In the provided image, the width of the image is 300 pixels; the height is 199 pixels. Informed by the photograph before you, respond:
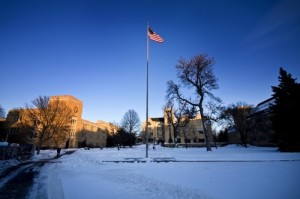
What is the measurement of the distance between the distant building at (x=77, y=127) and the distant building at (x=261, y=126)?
61.4 meters

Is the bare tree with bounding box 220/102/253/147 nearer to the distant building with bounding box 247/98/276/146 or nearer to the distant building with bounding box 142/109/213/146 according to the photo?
the distant building with bounding box 247/98/276/146

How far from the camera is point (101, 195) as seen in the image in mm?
5477

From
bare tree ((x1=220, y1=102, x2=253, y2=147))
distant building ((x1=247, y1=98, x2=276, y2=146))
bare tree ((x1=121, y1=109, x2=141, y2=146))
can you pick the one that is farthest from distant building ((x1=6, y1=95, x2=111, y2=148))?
distant building ((x1=247, y1=98, x2=276, y2=146))

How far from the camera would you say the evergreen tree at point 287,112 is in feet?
75.0

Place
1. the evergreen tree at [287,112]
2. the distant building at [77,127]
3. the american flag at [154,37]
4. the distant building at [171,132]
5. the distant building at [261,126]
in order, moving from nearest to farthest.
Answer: the american flag at [154,37] < the evergreen tree at [287,112] < the distant building at [261,126] < the distant building at [77,127] < the distant building at [171,132]

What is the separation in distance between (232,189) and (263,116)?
5257cm

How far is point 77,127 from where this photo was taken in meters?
67.2

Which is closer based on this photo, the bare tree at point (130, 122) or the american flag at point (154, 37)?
the american flag at point (154, 37)

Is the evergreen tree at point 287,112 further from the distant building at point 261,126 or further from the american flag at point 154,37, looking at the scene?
the american flag at point 154,37

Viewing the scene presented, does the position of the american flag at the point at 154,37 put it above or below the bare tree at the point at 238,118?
above

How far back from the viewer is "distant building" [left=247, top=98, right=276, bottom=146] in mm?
43919

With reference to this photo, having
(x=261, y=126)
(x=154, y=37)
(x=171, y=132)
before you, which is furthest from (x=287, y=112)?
(x=171, y=132)

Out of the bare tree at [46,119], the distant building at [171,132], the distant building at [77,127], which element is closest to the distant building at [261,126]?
the distant building at [171,132]

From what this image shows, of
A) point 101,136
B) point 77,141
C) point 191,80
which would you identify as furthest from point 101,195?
→ point 101,136
